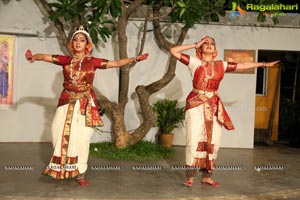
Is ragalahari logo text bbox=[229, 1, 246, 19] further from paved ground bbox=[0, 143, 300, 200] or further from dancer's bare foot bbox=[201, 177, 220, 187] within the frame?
dancer's bare foot bbox=[201, 177, 220, 187]

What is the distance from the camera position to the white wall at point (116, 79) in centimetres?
848

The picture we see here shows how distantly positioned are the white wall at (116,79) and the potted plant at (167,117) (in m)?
0.36

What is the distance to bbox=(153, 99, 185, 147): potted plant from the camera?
27.7 ft

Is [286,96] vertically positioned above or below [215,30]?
below

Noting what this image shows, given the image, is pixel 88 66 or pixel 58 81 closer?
pixel 88 66

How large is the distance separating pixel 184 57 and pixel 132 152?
2.73 m

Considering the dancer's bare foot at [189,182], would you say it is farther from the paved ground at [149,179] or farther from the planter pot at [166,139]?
the planter pot at [166,139]

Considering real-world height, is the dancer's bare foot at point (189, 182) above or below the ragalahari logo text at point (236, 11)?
below

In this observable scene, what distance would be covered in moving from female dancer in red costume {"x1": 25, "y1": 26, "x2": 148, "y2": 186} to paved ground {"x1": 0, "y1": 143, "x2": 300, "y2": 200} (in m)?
0.27

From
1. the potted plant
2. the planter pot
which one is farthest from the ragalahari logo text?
the planter pot

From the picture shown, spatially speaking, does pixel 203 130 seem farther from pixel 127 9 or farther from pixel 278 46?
pixel 278 46

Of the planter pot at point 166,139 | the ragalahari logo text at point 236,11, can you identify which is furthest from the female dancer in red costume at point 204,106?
the planter pot at point 166,139

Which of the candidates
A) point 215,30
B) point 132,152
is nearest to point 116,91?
point 132,152

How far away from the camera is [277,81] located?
10.2 m
